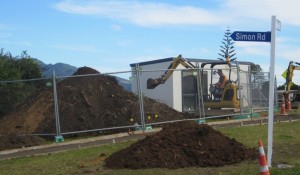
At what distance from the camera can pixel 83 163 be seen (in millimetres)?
10469

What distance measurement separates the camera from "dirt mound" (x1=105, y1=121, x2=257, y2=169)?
376 inches

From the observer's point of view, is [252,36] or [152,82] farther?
[152,82]

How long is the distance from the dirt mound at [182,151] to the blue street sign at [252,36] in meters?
2.59

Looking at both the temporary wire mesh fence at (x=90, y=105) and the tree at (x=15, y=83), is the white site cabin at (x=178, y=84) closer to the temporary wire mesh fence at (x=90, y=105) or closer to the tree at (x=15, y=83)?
the temporary wire mesh fence at (x=90, y=105)

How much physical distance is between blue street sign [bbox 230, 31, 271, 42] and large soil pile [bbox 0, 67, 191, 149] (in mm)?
7958

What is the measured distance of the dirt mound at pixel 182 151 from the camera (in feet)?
31.3

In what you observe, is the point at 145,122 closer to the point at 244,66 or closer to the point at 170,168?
the point at 170,168

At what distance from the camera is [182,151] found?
9.95 metres

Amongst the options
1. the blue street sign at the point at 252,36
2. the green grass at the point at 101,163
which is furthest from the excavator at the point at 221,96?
the blue street sign at the point at 252,36

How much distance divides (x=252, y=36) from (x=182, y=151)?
2.87 m

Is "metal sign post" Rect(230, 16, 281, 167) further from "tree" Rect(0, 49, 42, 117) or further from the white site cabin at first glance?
"tree" Rect(0, 49, 42, 117)

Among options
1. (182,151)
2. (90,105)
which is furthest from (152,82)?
(182,151)

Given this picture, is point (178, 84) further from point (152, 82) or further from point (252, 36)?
point (252, 36)

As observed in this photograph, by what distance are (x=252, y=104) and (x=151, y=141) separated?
542 inches
